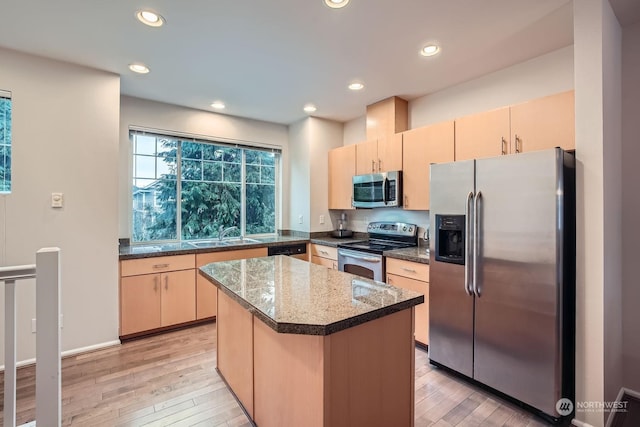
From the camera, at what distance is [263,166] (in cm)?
453

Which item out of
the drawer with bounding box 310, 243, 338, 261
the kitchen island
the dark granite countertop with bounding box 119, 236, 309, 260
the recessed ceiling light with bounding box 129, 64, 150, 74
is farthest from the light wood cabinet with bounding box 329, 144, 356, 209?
the recessed ceiling light with bounding box 129, 64, 150, 74

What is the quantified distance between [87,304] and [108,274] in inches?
11.9

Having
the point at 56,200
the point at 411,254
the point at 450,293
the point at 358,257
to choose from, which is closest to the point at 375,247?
the point at 358,257

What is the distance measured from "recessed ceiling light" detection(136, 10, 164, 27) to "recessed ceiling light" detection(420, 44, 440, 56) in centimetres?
192

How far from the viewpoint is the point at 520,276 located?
6.30ft

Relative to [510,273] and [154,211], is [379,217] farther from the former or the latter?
[154,211]

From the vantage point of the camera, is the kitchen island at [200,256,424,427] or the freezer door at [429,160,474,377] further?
the freezer door at [429,160,474,377]

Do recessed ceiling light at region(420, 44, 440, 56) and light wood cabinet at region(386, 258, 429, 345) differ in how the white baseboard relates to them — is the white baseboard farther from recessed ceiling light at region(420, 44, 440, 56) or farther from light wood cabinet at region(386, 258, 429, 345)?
recessed ceiling light at region(420, 44, 440, 56)

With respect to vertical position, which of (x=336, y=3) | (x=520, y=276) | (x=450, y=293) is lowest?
(x=450, y=293)

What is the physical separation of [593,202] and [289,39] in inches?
89.4

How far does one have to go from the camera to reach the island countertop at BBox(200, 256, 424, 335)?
47.1 inches

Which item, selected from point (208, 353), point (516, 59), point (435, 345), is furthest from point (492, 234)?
point (208, 353)

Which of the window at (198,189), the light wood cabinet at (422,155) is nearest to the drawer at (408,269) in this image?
the light wood cabinet at (422,155)

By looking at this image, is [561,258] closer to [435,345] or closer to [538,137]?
[538,137]
